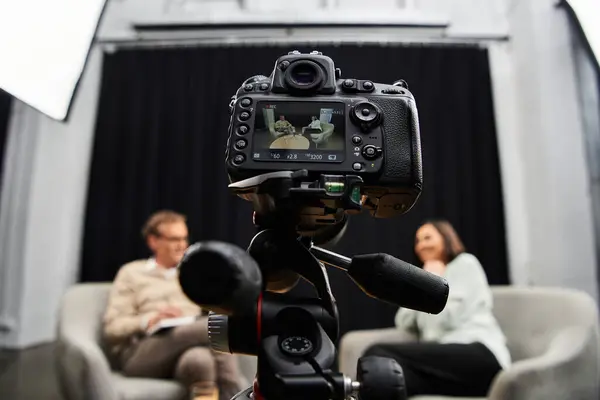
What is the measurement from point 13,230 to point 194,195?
2.69ft

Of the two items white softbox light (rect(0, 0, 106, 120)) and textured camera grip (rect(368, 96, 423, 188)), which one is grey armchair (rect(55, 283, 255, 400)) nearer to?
white softbox light (rect(0, 0, 106, 120))

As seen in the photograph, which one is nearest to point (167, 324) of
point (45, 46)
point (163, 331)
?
point (163, 331)

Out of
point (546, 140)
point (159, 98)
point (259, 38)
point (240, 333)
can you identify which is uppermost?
point (259, 38)

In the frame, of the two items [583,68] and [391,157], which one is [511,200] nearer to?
[583,68]

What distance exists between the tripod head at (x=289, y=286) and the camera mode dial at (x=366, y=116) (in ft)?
0.24

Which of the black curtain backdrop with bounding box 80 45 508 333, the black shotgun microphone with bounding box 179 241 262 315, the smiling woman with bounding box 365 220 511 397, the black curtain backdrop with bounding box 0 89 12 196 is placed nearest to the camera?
the black shotgun microphone with bounding box 179 241 262 315

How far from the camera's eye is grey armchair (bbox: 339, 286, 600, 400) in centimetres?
142

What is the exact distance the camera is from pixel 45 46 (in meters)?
1.76

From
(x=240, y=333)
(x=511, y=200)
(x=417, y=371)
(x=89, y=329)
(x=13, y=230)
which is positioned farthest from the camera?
(x=511, y=200)

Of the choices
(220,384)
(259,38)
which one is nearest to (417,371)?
(220,384)

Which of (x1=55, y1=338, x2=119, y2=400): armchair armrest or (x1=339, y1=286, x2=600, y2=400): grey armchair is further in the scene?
(x1=55, y1=338, x2=119, y2=400): armchair armrest

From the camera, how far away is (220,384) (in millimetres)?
1638

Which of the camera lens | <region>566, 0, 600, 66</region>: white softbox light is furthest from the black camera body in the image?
<region>566, 0, 600, 66</region>: white softbox light

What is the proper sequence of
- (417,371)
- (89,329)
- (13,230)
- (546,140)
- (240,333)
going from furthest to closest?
1. (546,140)
2. (13,230)
3. (89,329)
4. (417,371)
5. (240,333)
